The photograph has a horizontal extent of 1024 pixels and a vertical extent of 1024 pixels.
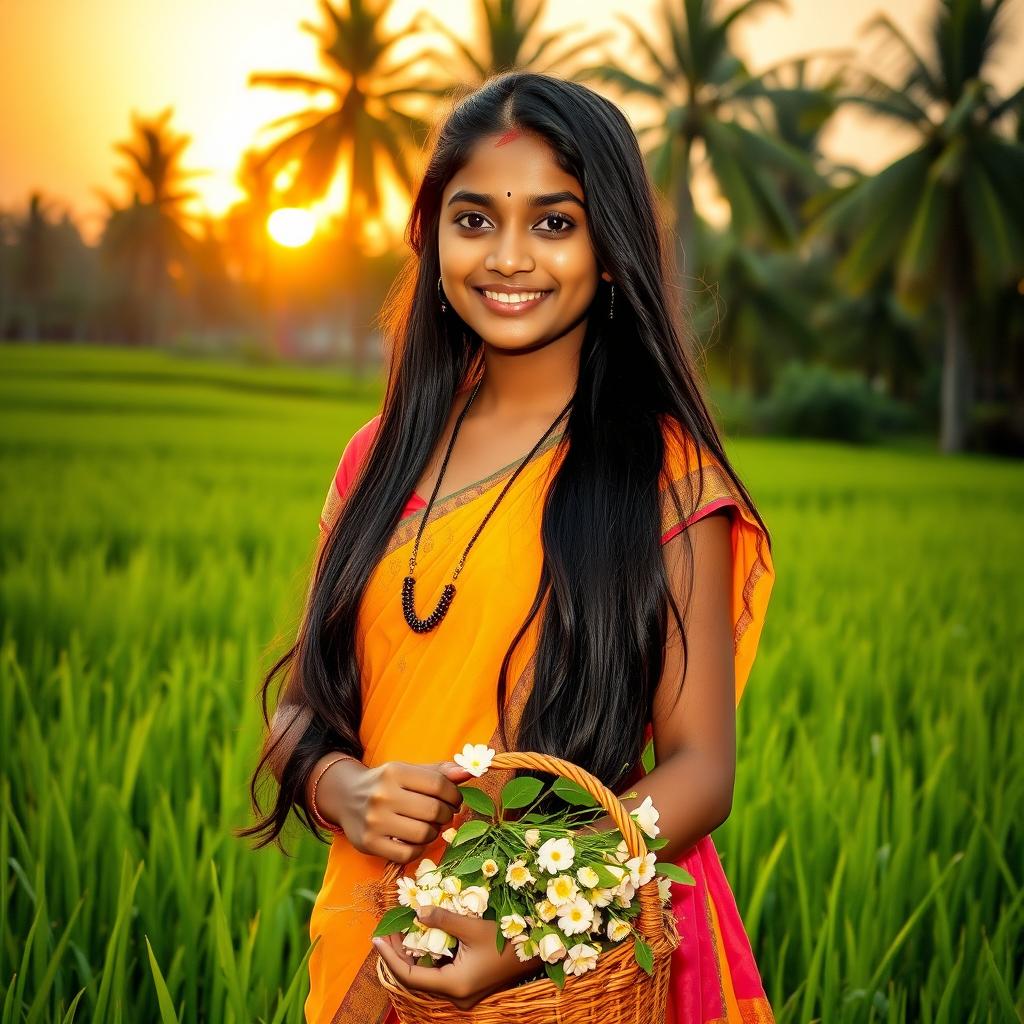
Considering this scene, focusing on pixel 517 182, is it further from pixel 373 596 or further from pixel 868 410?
pixel 868 410

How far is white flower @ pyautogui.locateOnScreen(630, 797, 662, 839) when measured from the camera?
85 centimetres

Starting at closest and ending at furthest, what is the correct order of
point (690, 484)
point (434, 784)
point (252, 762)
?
point (434, 784) < point (690, 484) < point (252, 762)

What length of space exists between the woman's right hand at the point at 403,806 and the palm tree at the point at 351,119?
18.8 meters

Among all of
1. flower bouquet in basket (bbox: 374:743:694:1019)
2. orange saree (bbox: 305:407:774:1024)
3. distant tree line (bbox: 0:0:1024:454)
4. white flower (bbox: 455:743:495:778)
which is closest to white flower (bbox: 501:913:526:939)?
flower bouquet in basket (bbox: 374:743:694:1019)

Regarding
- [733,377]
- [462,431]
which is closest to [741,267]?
[733,377]

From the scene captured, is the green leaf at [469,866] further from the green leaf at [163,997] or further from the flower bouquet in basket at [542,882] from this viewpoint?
the green leaf at [163,997]

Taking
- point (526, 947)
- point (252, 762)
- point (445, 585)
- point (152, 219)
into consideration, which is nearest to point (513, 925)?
point (526, 947)

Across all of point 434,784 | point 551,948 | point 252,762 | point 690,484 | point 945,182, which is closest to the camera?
point 551,948

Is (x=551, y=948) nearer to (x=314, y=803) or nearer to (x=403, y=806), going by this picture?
(x=403, y=806)

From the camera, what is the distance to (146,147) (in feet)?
72.8

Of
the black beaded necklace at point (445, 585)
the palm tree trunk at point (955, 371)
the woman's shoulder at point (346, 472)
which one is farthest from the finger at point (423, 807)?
the palm tree trunk at point (955, 371)

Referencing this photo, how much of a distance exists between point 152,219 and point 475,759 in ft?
82.1

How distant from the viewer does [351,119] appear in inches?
763

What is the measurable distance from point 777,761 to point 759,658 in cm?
89
